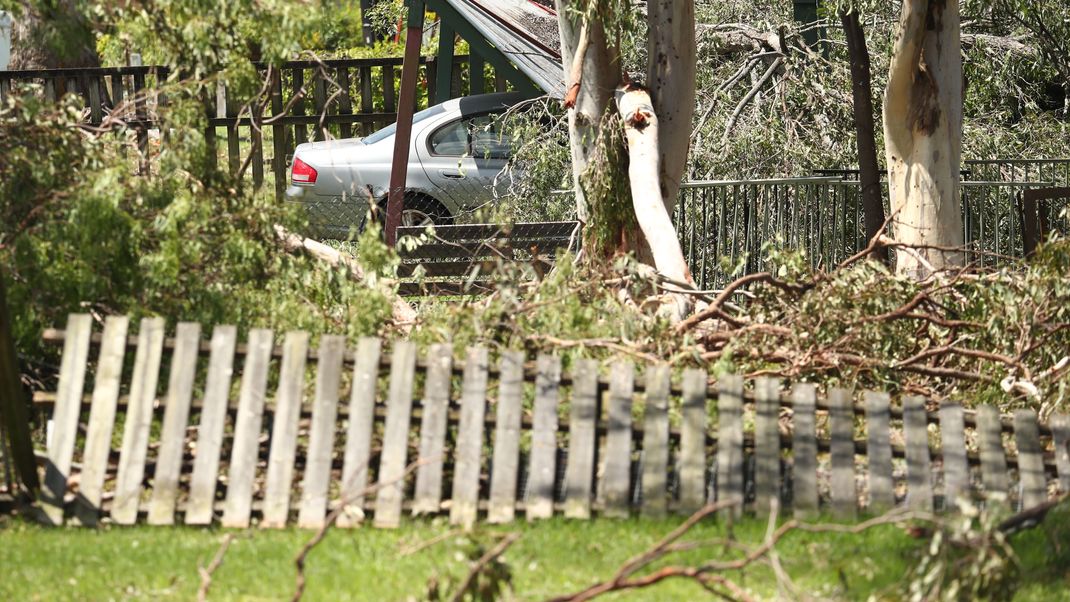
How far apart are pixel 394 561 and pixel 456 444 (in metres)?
0.88

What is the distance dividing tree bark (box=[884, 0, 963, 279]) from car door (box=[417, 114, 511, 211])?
194 inches

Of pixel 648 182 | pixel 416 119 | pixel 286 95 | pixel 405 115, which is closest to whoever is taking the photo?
pixel 648 182

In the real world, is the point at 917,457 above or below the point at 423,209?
below

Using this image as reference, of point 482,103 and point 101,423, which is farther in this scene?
point 482,103

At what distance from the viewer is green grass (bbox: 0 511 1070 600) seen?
14.5 ft

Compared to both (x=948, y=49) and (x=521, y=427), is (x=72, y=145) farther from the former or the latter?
(x=948, y=49)

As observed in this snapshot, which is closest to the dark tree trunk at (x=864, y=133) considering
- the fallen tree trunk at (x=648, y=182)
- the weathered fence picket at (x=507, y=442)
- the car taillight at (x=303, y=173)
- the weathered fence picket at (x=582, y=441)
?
the fallen tree trunk at (x=648, y=182)

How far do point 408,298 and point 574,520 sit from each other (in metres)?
4.19

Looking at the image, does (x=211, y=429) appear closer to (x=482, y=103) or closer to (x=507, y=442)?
(x=507, y=442)

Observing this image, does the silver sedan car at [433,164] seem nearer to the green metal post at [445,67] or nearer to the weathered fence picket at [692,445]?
the green metal post at [445,67]

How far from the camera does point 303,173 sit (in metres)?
13.3

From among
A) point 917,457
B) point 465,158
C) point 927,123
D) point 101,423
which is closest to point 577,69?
point 927,123

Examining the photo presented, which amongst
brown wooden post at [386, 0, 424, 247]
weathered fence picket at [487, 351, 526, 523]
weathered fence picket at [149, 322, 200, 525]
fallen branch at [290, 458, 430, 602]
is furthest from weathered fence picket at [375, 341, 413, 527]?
brown wooden post at [386, 0, 424, 247]

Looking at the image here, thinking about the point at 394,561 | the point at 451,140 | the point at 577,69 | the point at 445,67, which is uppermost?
the point at 445,67
